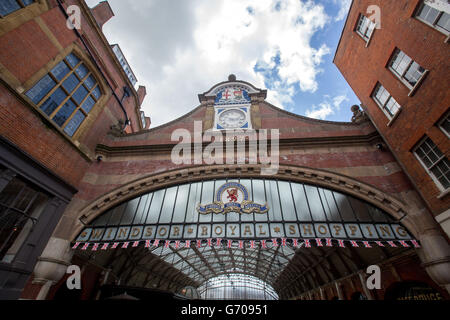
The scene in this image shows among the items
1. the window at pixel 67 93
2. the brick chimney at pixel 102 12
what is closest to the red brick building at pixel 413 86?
the window at pixel 67 93

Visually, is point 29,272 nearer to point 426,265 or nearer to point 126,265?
point 126,265

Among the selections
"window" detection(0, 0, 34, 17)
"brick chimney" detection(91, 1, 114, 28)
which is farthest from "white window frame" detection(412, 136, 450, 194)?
"brick chimney" detection(91, 1, 114, 28)

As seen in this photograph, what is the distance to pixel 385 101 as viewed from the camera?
9859 mm

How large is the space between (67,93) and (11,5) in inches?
140

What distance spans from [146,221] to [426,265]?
1079 centimetres

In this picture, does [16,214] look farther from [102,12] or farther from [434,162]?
[102,12]

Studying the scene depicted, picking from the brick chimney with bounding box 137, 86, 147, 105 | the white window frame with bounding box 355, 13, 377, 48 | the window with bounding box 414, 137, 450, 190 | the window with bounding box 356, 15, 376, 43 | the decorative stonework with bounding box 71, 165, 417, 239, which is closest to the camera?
the window with bounding box 414, 137, 450, 190

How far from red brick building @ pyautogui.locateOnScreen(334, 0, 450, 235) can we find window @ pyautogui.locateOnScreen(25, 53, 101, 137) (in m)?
15.4

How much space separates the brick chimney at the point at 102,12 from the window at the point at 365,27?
17.9m

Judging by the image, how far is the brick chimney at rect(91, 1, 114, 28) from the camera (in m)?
15.0

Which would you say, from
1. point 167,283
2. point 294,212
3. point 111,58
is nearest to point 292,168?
point 294,212

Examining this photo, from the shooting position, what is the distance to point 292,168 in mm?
9797

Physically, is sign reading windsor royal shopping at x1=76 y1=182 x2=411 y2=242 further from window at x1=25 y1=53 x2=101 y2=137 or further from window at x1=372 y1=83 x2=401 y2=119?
window at x1=25 y1=53 x2=101 y2=137

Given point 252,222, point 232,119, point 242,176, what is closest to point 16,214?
point 252,222
